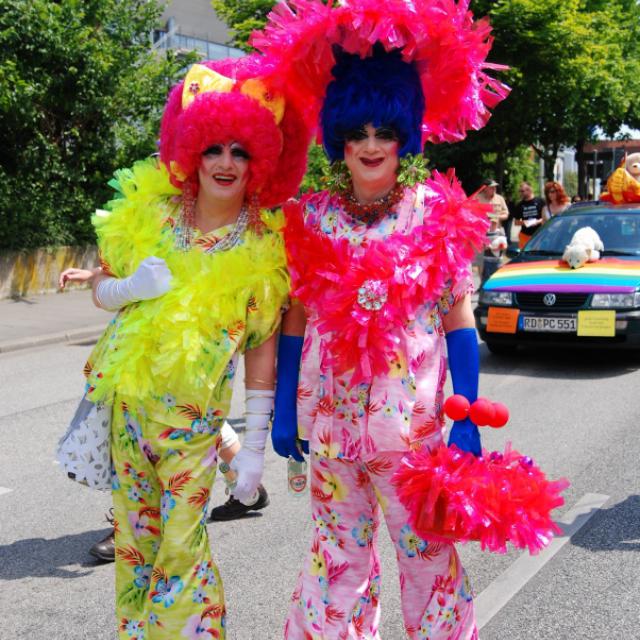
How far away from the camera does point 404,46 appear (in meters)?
2.25

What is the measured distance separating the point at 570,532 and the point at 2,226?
1030 cm

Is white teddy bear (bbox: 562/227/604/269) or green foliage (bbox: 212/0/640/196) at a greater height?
green foliage (bbox: 212/0/640/196)

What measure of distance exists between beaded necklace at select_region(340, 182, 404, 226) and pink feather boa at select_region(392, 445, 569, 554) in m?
0.69

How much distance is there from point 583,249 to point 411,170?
18.6ft

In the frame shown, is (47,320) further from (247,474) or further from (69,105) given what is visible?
(247,474)

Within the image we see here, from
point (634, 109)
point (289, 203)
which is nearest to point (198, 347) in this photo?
point (289, 203)

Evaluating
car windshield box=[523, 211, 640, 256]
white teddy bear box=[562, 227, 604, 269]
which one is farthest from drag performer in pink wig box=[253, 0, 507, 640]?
car windshield box=[523, 211, 640, 256]

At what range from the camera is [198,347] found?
2363 millimetres

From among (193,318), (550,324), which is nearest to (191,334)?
(193,318)

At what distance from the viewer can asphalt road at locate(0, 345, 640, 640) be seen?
2.98m

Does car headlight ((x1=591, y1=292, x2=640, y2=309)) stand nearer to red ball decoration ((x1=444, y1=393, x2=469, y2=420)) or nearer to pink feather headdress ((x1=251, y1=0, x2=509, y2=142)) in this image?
pink feather headdress ((x1=251, y1=0, x2=509, y2=142))

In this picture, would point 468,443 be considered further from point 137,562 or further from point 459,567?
point 137,562

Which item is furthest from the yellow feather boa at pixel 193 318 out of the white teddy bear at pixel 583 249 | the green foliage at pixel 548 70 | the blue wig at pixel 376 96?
the green foliage at pixel 548 70

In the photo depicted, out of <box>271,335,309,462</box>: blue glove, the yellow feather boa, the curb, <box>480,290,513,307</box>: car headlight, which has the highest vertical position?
the yellow feather boa
